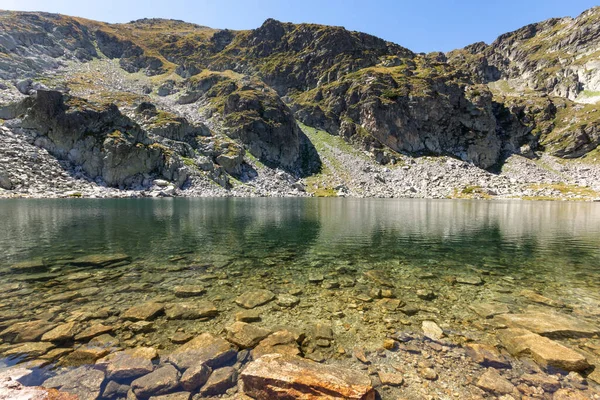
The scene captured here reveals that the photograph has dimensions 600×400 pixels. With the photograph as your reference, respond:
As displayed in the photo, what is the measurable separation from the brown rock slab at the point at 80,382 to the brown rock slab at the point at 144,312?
143 inches

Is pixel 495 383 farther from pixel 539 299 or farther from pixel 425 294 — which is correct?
pixel 539 299

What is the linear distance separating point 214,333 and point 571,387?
1112 centimetres

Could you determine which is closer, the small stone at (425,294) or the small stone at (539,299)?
the small stone at (539,299)

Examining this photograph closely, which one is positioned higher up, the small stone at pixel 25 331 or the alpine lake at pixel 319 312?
the small stone at pixel 25 331

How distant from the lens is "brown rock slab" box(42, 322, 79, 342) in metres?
10.1

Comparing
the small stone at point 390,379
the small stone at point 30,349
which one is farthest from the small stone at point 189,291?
the small stone at point 390,379

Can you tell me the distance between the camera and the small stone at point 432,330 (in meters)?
11.1

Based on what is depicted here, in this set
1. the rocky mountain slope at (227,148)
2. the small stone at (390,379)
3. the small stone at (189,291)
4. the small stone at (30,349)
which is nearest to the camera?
the small stone at (390,379)

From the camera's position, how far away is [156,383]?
7953 mm

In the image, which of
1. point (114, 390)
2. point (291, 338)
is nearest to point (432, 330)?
point (291, 338)

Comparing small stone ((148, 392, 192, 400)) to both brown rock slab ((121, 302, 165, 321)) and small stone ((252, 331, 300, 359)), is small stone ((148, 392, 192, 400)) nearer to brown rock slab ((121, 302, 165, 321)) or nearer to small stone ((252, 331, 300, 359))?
small stone ((252, 331, 300, 359))

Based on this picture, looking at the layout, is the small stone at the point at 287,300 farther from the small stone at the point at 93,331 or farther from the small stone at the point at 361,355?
the small stone at the point at 93,331

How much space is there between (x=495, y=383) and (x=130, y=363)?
416 inches

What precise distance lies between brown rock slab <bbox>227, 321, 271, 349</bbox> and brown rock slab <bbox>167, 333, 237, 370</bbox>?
0.35 meters
